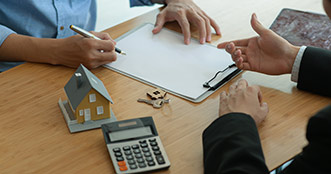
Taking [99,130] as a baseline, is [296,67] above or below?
above

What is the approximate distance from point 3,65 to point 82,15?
0.39m

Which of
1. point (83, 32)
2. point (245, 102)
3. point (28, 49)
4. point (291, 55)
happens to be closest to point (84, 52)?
point (83, 32)

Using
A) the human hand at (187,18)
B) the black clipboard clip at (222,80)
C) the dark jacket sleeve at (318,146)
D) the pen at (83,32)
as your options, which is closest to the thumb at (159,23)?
the human hand at (187,18)

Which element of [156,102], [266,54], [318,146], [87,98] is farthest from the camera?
[266,54]

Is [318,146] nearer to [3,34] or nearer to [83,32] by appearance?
[83,32]

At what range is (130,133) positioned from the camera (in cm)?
109

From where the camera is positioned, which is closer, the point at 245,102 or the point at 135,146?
the point at 135,146

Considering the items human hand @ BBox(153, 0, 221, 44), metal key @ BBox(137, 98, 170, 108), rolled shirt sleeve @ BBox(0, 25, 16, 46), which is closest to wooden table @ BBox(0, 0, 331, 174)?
metal key @ BBox(137, 98, 170, 108)

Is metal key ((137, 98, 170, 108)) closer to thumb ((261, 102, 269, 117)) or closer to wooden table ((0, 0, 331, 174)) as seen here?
wooden table ((0, 0, 331, 174))

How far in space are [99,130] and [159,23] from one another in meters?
0.61

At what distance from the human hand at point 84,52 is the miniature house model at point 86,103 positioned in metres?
0.19

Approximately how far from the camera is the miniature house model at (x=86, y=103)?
112cm

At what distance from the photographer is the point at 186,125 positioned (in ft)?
3.82

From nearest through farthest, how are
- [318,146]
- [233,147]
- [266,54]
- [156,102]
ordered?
[318,146] < [233,147] < [156,102] < [266,54]
